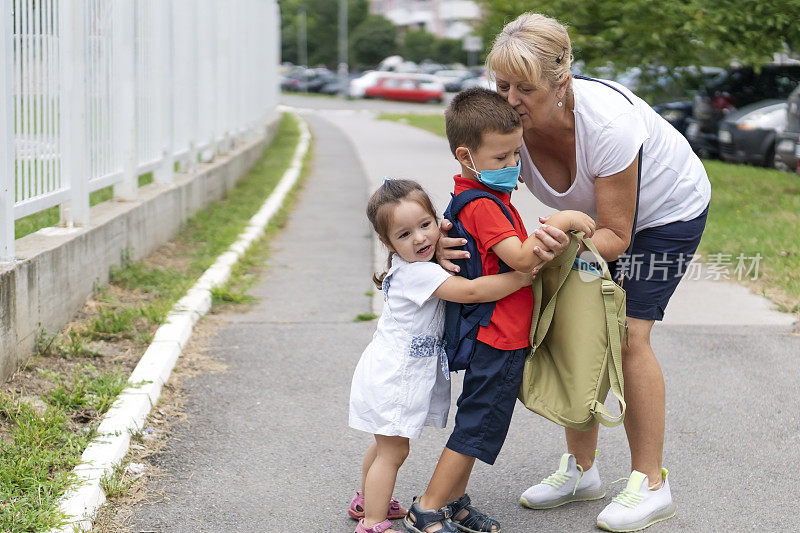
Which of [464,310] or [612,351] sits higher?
[464,310]

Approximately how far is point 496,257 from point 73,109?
4019 mm

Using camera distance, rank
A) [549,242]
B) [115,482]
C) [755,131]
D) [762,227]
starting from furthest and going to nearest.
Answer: [755,131], [762,227], [115,482], [549,242]

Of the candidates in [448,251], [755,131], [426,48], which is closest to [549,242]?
[448,251]

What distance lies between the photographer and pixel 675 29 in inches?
478

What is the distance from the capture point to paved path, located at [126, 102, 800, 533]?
12.0 feet

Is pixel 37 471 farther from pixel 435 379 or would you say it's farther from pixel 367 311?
pixel 367 311

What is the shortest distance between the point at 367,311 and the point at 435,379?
3.37 metres

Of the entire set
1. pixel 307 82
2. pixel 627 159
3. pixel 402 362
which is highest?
pixel 307 82

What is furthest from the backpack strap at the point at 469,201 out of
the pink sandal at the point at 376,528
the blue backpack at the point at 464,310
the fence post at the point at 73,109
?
the fence post at the point at 73,109

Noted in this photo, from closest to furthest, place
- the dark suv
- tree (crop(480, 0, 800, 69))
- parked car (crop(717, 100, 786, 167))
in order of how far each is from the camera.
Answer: tree (crop(480, 0, 800, 69))
parked car (crop(717, 100, 786, 167))
the dark suv

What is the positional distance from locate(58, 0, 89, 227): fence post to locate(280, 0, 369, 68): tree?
247 ft

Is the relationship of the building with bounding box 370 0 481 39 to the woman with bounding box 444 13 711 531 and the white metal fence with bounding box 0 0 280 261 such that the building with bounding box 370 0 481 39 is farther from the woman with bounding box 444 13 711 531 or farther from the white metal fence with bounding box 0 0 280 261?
the woman with bounding box 444 13 711 531

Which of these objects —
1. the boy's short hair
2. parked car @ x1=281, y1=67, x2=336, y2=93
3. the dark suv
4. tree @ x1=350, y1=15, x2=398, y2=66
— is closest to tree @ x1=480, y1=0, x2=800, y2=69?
the dark suv

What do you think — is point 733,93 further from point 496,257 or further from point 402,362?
point 402,362
